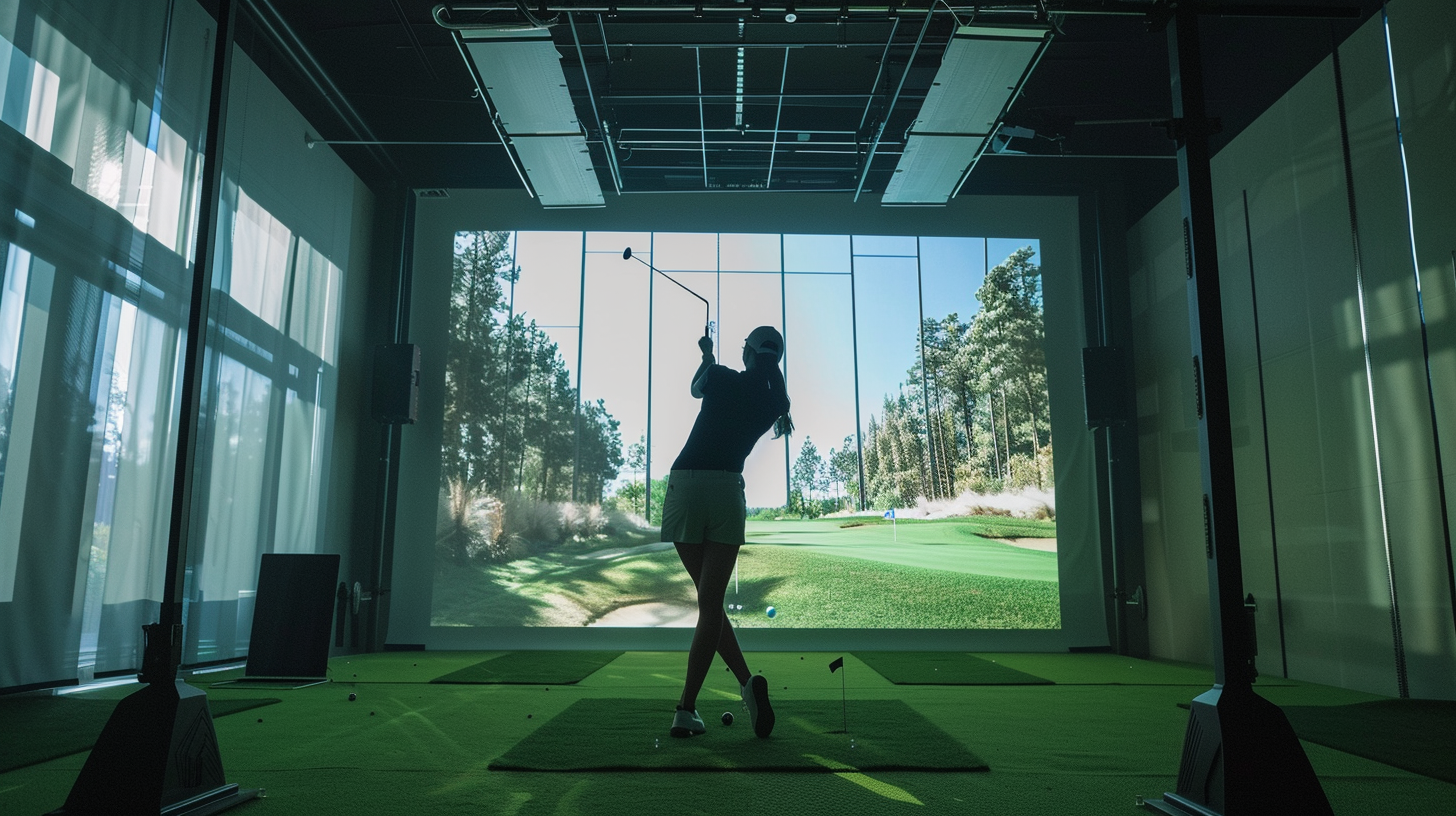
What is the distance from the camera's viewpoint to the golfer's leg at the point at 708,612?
9.23 feet

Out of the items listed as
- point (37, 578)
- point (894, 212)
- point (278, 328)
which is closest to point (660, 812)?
point (37, 578)

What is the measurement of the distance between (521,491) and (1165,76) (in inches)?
222

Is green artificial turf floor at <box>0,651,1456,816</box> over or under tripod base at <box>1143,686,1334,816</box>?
under

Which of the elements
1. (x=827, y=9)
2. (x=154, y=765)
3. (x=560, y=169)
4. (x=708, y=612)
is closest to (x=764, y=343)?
(x=708, y=612)

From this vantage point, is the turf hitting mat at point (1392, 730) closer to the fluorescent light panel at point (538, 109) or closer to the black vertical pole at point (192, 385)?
the black vertical pole at point (192, 385)

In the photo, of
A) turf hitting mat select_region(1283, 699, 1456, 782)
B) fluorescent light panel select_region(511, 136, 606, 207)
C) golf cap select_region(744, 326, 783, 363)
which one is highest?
fluorescent light panel select_region(511, 136, 606, 207)

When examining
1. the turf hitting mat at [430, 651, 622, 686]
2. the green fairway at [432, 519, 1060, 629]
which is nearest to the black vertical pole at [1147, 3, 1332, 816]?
the turf hitting mat at [430, 651, 622, 686]

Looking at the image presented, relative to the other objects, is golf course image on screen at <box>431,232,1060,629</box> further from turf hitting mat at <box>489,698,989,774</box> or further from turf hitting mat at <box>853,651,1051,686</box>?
turf hitting mat at <box>489,698,989,774</box>

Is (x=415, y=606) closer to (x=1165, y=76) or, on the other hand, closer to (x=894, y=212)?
(x=894, y=212)

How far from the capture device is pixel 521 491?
7277 millimetres

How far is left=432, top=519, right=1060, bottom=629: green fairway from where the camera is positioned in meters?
7.10

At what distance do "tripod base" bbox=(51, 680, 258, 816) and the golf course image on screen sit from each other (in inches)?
204

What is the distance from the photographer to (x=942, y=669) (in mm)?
5312

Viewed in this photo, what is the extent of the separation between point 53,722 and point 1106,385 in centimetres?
648
